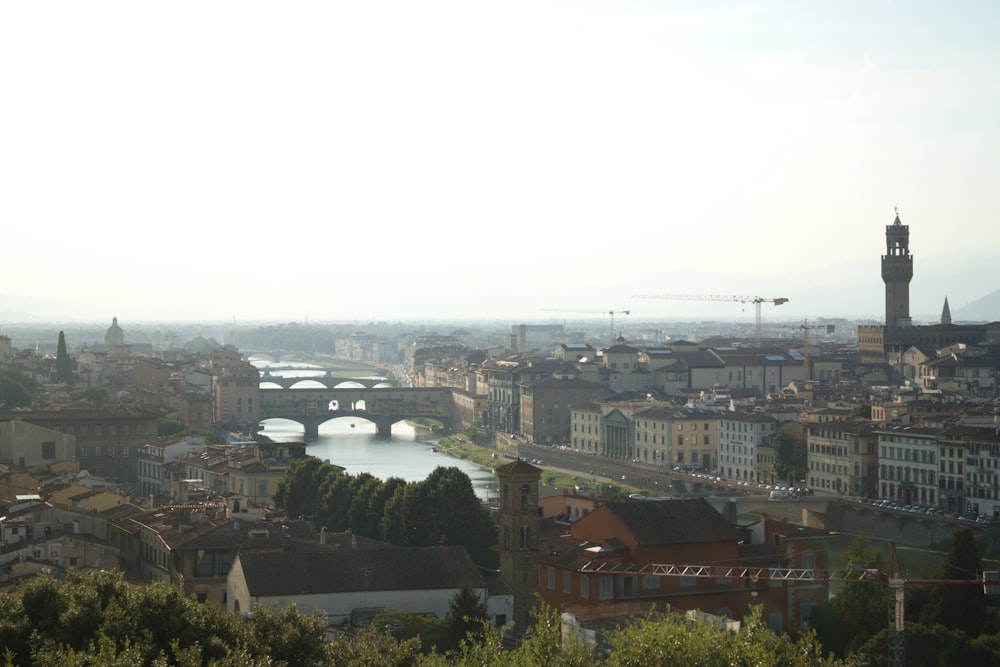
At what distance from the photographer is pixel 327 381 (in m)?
70.2

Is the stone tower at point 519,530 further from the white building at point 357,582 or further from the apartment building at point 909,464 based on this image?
the apartment building at point 909,464

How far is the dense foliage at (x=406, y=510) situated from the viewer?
21.2m

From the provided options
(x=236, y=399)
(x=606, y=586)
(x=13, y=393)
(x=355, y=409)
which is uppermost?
(x=13, y=393)

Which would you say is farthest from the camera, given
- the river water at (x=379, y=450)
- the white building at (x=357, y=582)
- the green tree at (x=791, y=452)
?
the river water at (x=379, y=450)

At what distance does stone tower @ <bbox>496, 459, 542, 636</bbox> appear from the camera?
696 inches

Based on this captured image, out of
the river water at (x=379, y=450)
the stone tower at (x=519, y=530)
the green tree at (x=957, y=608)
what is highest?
the stone tower at (x=519, y=530)

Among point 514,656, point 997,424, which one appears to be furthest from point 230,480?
point 514,656

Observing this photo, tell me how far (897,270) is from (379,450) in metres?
21.9

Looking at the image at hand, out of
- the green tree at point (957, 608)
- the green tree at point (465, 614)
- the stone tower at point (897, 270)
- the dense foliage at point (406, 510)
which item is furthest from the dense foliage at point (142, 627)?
the stone tower at point (897, 270)

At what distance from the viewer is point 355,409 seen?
59.9 m

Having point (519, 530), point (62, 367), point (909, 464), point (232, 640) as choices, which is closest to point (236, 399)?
point (62, 367)

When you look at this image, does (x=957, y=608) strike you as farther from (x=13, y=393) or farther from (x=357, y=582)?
(x=13, y=393)

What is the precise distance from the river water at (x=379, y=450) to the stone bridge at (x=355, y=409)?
58 cm

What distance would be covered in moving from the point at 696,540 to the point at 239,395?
40.5m
